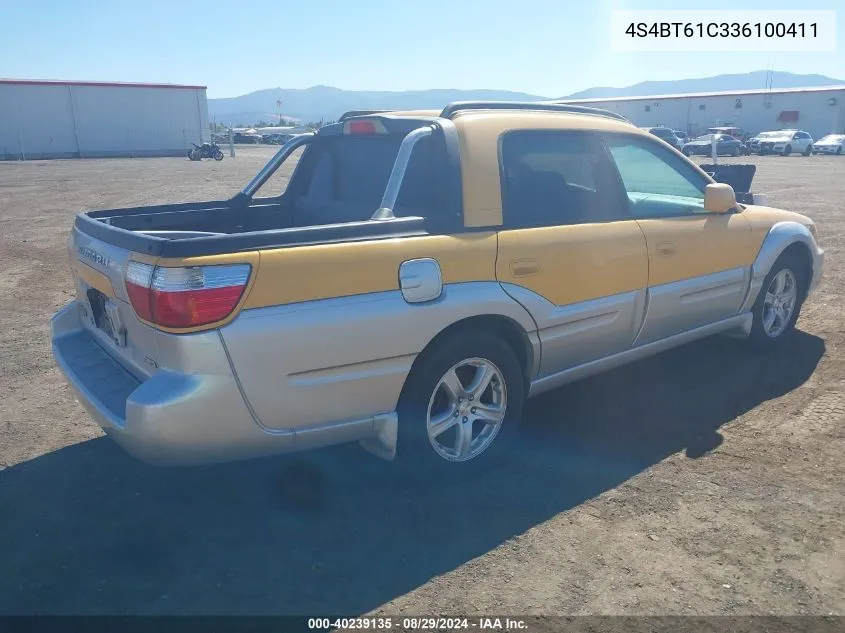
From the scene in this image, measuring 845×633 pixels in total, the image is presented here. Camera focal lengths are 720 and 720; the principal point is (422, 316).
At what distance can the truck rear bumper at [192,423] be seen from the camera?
2844mm

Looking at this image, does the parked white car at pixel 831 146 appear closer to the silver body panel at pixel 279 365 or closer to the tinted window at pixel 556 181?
the tinted window at pixel 556 181

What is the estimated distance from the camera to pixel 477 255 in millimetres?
3490

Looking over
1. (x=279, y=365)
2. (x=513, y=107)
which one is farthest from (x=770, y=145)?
(x=279, y=365)

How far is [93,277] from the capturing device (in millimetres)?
3529

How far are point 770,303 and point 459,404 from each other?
3123 millimetres

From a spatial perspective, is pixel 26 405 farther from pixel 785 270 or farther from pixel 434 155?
pixel 785 270

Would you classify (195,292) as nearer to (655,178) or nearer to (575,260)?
(575,260)

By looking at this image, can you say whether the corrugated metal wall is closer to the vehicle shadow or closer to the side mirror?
the side mirror

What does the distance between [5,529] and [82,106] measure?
55803 mm

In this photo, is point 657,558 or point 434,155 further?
point 434,155

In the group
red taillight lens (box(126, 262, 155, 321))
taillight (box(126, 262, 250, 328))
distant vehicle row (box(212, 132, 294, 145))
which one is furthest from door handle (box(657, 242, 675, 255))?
distant vehicle row (box(212, 132, 294, 145))

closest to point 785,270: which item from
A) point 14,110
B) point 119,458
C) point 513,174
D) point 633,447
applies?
point 633,447

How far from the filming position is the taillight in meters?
2.81

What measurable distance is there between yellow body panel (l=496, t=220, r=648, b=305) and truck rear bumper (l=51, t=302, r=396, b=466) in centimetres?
103
